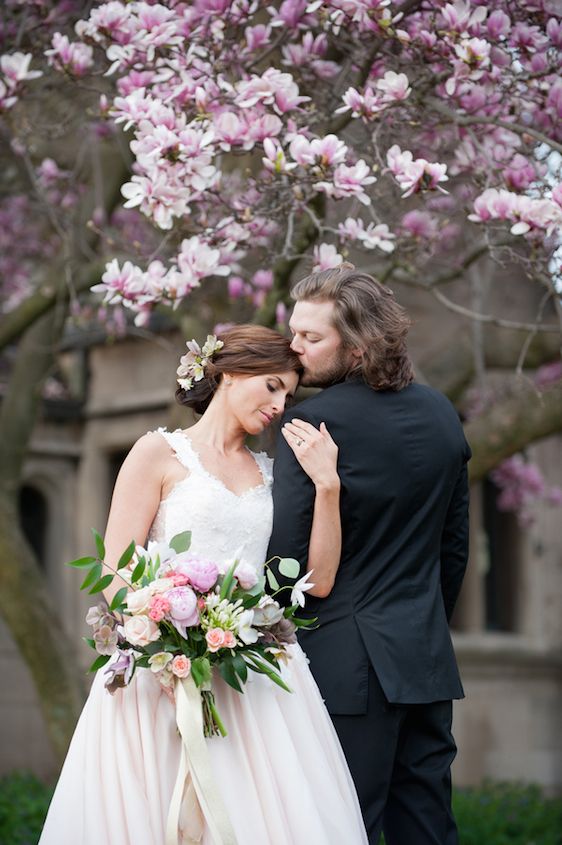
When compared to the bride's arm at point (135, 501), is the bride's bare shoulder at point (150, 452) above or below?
above

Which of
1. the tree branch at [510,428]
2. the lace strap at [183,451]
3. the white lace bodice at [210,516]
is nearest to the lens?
the white lace bodice at [210,516]

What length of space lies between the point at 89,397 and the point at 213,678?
25.6ft

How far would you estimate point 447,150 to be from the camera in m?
5.54

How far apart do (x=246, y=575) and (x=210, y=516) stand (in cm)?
38

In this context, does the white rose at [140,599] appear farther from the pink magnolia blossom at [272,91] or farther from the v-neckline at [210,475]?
the pink magnolia blossom at [272,91]

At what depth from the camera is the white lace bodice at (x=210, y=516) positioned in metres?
3.82

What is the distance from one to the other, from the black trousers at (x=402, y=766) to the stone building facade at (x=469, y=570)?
677 cm

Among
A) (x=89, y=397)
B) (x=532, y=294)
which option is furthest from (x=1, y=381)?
(x=532, y=294)

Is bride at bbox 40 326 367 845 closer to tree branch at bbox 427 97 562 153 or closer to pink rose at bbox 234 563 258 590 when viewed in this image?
pink rose at bbox 234 563 258 590

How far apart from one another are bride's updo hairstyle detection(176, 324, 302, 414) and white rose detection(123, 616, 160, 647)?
34.2 inches

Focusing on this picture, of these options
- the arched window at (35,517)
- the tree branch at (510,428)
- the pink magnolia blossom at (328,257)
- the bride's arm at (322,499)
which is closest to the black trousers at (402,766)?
the bride's arm at (322,499)

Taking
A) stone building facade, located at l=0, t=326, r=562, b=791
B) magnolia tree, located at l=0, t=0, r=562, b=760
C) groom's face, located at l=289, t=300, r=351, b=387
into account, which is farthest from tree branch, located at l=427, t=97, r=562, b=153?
stone building facade, located at l=0, t=326, r=562, b=791

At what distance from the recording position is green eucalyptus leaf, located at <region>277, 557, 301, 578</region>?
11.6 ft

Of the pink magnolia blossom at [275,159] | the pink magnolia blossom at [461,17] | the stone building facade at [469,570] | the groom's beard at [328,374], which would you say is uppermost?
the pink magnolia blossom at [461,17]
